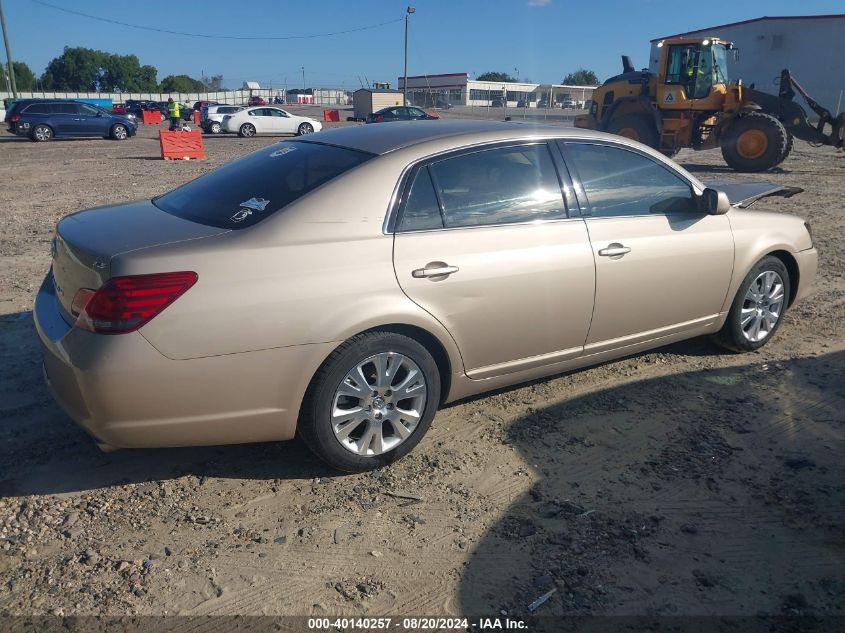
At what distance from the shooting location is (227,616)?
249 cm

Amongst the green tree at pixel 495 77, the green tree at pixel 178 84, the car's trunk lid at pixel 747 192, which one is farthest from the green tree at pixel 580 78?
the car's trunk lid at pixel 747 192

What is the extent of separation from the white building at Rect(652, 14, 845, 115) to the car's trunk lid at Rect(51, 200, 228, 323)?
43.0 m

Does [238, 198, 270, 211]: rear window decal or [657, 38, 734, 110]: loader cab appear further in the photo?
[657, 38, 734, 110]: loader cab

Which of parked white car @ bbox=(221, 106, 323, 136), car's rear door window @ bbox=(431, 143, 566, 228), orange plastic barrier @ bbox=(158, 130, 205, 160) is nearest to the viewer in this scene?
car's rear door window @ bbox=(431, 143, 566, 228)

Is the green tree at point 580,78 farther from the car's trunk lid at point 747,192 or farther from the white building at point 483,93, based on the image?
the car's trunk lid at point 747,192

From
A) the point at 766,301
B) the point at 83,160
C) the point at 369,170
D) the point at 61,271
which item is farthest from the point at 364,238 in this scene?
the point at 83,160

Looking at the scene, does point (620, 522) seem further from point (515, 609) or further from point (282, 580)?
point (282, 580)

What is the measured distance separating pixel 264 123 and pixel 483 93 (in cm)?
5612

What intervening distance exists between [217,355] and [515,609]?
1.56 meters

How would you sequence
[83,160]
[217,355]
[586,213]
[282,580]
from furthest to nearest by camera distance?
1. [83,160]
2. [586,213]
3. [217,355]
4. [282,580]

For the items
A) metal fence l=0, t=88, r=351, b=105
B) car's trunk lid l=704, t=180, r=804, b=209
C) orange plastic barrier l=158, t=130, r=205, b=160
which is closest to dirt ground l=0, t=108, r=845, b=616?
car's trunk lid l=704, t=180, r=804, b=209

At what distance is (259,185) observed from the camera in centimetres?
358

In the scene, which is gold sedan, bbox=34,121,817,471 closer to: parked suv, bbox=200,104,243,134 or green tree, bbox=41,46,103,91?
parked suv, bbox=200,104,243,134

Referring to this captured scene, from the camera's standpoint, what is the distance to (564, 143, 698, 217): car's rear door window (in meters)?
4.04
